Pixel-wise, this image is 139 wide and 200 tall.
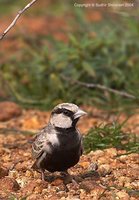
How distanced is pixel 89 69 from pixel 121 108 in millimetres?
553

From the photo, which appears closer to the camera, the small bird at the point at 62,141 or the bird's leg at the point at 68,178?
the small bird at the point at 62,141

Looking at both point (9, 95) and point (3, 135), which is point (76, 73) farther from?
point (3, 135)

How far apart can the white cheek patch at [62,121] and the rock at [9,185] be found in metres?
0.52

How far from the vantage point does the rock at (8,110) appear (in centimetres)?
695

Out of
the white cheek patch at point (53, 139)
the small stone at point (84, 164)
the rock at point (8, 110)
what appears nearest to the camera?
the white cheek patch at point (53, 139)

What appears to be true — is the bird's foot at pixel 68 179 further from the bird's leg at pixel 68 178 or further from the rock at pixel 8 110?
the rock at pixel 8 110

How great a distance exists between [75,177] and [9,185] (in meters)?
0.55

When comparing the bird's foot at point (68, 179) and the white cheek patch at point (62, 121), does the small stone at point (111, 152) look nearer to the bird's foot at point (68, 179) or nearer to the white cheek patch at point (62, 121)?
the bird's foot at point (68, 179)

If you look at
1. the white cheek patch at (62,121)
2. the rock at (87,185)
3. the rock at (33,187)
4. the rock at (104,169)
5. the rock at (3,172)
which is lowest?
the rock at (104,169)

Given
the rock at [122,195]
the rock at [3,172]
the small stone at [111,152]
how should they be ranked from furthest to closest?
1. the small stone at [111,152]
2. the rock at [3,172]
3. the rock at [122,195]

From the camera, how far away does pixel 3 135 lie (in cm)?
639

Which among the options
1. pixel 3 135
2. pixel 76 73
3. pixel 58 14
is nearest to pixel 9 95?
pixel 76 73

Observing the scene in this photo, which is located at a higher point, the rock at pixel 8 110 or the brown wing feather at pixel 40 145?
the brown wing feather at pixel 40 145

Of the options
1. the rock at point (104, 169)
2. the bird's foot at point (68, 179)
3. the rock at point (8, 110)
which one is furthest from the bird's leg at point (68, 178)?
the rock at point (8, 110)
